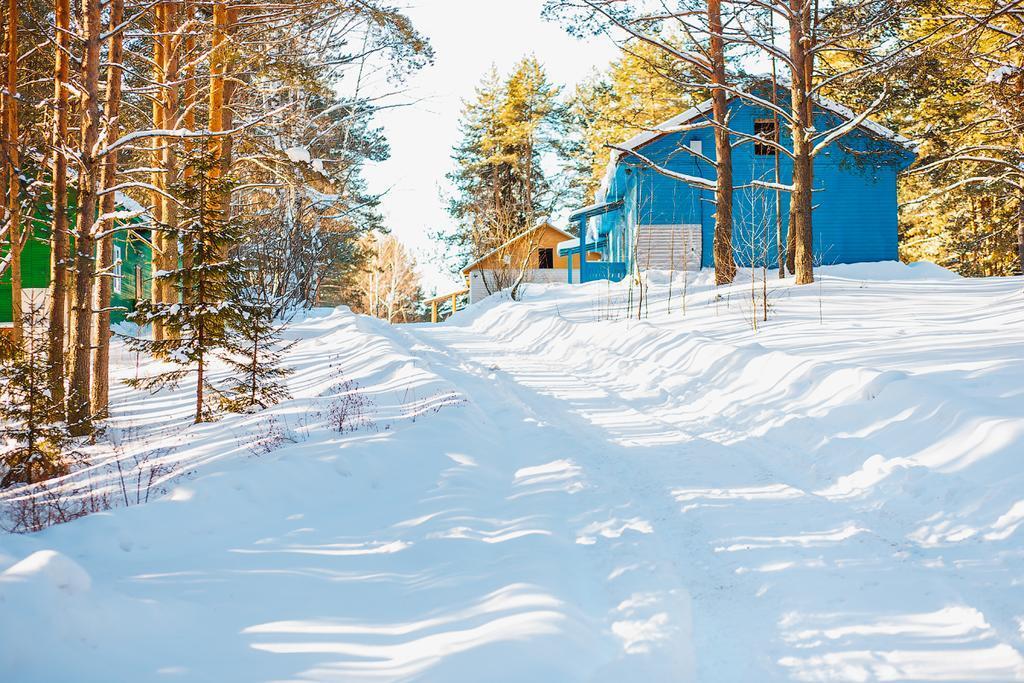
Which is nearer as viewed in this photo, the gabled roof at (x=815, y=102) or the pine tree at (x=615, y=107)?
the gabled roof at (x=815, y=102)

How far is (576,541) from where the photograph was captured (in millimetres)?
5043

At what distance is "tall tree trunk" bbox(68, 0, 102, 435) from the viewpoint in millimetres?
9836

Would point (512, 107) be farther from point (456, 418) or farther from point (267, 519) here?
point (267, 519)

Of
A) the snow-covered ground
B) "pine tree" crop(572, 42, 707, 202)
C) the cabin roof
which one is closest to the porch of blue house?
the cabin roof

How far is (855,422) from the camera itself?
23.5 feet


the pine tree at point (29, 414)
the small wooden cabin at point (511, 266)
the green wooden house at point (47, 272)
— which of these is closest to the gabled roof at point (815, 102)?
the small wooden cabin at point (511, 266)

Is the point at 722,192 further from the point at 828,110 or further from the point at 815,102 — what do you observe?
the point at 828,110

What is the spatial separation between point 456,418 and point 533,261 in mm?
26440

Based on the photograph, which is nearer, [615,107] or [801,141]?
[801,141]

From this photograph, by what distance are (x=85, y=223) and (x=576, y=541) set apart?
8.87 meters

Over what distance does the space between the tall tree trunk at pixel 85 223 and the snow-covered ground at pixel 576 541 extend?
946 mm

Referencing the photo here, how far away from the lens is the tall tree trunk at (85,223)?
9.84 metres

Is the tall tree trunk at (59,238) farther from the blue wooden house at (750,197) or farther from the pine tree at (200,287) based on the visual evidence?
the blue wooden house at (750,197)

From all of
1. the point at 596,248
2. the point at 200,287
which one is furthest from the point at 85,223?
the point at 596,248
